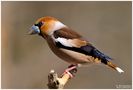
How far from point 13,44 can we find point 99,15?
100cm

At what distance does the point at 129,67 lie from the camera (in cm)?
565

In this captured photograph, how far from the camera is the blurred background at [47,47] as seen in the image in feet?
18.8

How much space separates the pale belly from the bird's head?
0.06m

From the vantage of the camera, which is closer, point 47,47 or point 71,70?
point 71,70

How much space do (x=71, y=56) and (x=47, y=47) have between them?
2.67 m

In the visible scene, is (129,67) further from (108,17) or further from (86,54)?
(86,54)

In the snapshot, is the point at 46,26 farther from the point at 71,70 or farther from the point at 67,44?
the point at 71,70

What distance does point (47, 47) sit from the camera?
19.5ft

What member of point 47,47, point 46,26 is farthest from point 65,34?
point 47,47

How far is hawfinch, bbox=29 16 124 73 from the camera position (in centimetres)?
326

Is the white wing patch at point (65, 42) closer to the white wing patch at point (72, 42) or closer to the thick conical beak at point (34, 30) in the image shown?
the white wing patch at point (72, 42)

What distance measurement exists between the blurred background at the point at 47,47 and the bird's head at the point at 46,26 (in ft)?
7.26

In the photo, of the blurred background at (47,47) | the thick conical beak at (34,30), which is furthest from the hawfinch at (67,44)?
the blurred background at (47,47)

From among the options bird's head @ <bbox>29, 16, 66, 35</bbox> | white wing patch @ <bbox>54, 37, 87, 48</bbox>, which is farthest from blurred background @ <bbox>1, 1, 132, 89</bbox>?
bird's head @ <bbox>29, 16, 66, 35</bbox>
